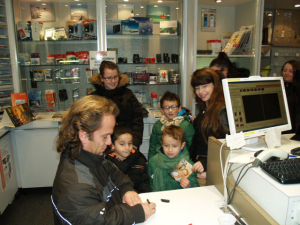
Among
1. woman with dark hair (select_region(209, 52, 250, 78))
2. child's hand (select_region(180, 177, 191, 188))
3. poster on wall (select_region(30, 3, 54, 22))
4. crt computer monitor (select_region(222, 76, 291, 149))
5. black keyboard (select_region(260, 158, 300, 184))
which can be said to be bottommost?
child's hand (select_region(180, 177, 191, 188))

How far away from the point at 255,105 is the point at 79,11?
257 cm

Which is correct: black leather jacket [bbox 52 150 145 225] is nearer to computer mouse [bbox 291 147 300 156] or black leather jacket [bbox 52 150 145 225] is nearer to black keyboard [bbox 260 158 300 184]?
black keyboard [bbox 260 158 300 184]

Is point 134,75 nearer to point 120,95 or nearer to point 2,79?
point 120,95

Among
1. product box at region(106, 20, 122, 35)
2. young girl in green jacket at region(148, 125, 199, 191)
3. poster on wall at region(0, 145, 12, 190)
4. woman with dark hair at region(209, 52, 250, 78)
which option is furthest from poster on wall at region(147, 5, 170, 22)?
poster on wall at region(0, 145, 12, 190)

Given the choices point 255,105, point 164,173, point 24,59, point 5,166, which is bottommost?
point 5,166

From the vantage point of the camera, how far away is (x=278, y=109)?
4.69ft

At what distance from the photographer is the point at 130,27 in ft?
10.2

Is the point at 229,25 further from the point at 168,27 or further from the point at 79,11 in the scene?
the point at 79,11

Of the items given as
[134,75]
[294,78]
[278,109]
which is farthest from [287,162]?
[134,75]

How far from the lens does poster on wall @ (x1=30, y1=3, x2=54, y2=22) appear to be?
296cm

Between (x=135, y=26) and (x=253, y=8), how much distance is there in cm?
156

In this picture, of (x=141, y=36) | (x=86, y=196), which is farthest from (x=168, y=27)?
(x=86, y=196)

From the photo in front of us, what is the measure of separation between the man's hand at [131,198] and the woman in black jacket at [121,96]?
1.05 meters

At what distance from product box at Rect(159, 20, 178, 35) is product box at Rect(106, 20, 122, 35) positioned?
56cm
